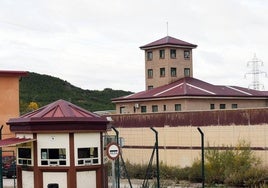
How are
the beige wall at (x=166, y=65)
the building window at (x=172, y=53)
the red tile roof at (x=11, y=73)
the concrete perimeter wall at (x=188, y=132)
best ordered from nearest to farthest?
the concrete perimeter wall at (x=188, y=132) → the red tile roof at (x=11, y=73) → the beige wall at (x=166, y=65) → the building window at (x=172, y=53)

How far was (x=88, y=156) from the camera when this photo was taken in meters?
22.5

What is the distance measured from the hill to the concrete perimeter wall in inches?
2079

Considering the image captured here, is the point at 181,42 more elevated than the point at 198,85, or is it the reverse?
the point at 181,42

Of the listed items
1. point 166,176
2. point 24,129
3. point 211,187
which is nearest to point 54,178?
point 24,129

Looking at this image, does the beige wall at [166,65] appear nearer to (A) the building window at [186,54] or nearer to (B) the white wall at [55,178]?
(A) the building window at [186,54]

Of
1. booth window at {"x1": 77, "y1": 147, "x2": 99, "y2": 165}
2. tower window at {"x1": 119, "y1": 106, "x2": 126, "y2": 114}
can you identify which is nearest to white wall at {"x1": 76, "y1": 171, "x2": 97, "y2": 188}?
booth window at {"x1": 77, "y1": 147, "x2": 99, "y2": 165}

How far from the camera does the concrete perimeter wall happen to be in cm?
3391

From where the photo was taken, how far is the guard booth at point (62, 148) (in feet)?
72.1

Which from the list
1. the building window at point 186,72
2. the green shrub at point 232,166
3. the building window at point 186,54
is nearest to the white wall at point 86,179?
the green shrub at point 232,166

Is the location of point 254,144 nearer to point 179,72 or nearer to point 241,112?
point 241,112

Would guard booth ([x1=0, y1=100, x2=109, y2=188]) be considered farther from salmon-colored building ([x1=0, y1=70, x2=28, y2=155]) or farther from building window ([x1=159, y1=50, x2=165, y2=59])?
building window ([x1=159, y1=50, x2=165, y2=59])

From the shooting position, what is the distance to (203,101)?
52.7 m

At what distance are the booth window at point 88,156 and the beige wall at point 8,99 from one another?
2287 centimetres

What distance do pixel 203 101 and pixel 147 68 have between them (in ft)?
36.7
